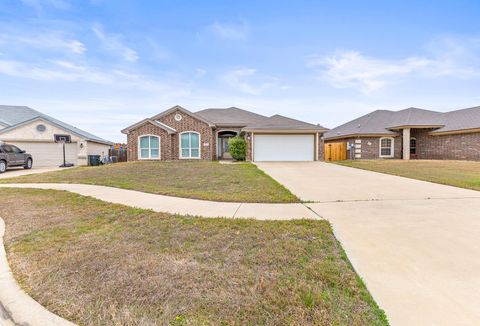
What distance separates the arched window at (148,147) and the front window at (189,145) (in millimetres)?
1981

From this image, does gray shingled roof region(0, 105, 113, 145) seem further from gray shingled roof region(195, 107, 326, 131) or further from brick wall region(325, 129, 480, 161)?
brick wall region(325, 129, 480, 161)

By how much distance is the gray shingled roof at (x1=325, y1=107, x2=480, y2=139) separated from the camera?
825 inches

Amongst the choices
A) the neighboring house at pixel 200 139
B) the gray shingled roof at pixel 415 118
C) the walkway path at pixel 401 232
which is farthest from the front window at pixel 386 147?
the walkway path at pixel 401 232

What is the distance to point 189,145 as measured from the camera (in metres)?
19.2

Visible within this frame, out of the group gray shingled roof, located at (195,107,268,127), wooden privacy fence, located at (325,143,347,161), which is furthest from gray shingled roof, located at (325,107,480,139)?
gray shingled roof, located at (195,107,268,127)

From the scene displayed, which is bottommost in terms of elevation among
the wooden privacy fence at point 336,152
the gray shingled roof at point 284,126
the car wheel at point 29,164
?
the car wheel at point 29,164

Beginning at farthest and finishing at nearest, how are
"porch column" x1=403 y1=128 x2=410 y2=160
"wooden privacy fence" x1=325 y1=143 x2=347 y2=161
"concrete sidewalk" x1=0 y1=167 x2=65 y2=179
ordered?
Answer: 1. "wooden privacy fence" x1=325 y1=143 x2=347 y2=161
2. "porch column" x1=403 y1=128 x2=410 y2=160
3. "concrete sidewalk" x1=0 y1=167 x2=65 y2=179

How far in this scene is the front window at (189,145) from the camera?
19.2 m

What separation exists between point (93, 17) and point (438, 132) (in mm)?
28401

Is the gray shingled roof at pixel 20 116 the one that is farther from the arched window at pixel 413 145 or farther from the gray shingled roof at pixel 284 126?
the arched window at pixel 413 145

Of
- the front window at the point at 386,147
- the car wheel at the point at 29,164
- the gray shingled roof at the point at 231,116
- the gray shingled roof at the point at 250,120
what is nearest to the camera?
the car wheel at the point at 29,164

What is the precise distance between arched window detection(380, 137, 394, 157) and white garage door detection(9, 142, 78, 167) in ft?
94.1

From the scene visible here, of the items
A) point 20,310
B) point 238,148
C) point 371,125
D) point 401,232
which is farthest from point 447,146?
point 20,310

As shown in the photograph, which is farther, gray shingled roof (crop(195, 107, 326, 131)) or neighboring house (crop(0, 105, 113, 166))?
neighboring house (crop(0, 105, 113, 166))
